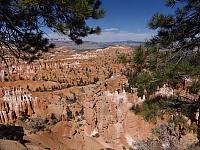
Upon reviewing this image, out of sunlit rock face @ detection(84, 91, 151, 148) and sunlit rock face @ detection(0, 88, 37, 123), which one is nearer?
sunlit rock face @ detection(84, 91, 151, 148)

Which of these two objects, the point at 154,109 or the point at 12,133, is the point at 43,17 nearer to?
the point at 154,109

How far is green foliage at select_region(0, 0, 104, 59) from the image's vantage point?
7961 millimetres

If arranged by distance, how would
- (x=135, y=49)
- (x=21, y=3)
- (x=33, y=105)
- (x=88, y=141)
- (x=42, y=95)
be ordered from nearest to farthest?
(x=21, y=3), (x=135, y=49), (x=88, y=141), (x=33, y=105), (x=42, y=95)

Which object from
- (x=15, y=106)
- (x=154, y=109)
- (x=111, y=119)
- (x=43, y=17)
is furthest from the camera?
(x=15, y=106)

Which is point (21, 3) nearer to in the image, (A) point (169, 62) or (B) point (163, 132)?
(A) point (169, 62)

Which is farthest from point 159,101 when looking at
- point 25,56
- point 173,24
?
point 25,56

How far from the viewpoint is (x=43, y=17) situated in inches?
356

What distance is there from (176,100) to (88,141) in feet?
57.1

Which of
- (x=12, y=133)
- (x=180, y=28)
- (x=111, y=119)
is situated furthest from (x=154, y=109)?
(x=111, y=119)

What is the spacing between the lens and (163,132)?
22.2 metres

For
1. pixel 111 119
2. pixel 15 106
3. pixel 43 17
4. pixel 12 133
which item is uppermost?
pixel 43 17

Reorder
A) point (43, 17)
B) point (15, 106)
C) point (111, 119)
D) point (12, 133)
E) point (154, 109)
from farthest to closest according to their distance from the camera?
point (15, 106), point (111, 119), point (12, 133), point (154, 109), point (43, 17)

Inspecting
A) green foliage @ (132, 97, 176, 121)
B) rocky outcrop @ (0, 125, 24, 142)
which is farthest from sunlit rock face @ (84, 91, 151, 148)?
green foliage @ (132, 97, 176, 121)

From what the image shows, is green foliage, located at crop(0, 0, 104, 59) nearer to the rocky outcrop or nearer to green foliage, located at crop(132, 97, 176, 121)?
green foliage, located at crop(132, 97, 176, 121)
